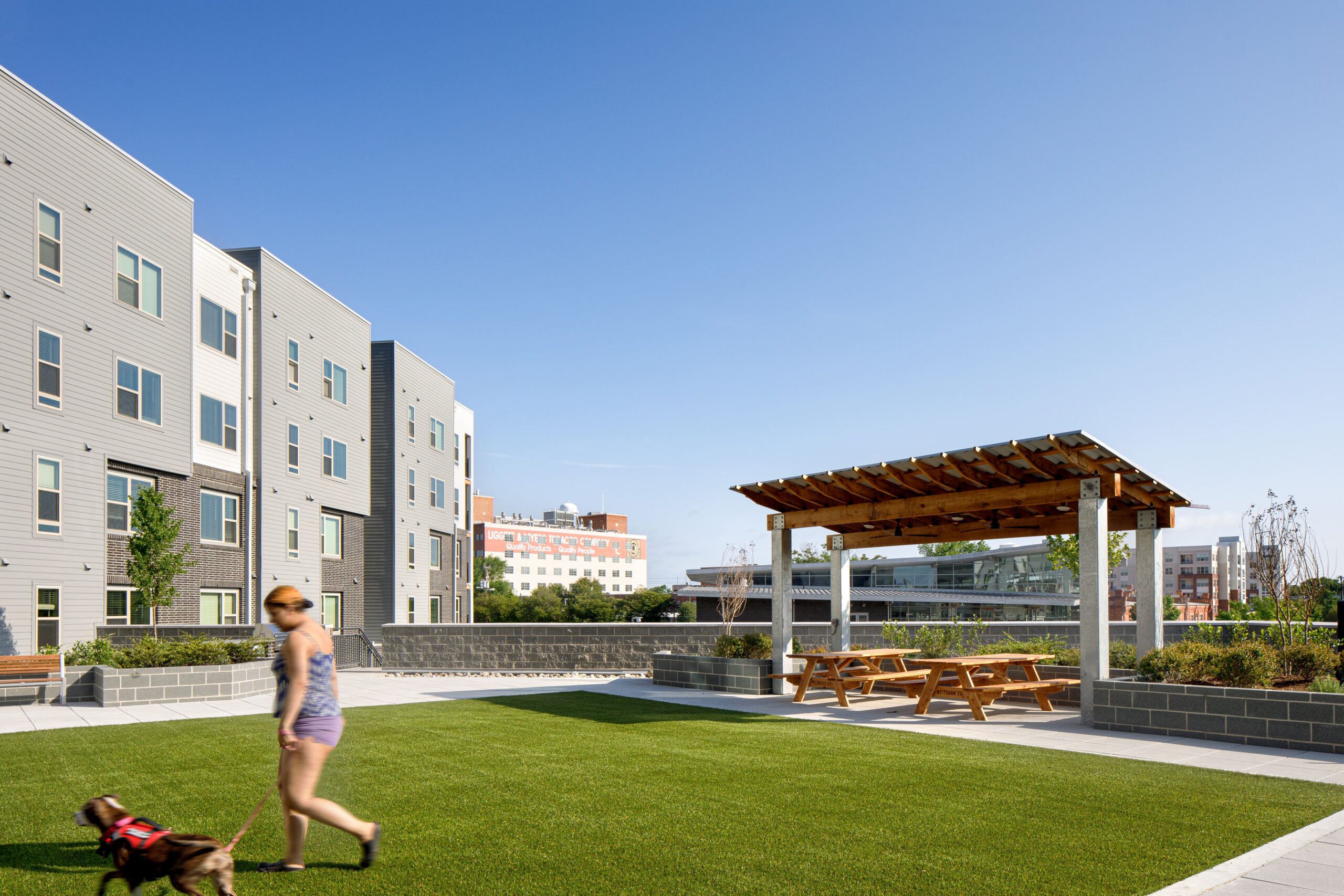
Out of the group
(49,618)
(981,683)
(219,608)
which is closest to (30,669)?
(49,618)

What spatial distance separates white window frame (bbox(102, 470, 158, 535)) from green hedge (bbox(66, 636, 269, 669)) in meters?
4.53

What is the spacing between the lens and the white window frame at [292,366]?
92.2 feet

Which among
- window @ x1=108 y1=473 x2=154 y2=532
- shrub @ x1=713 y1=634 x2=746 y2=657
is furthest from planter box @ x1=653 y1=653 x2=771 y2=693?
window @ x1=108 y1=473 x2=154 y2=532

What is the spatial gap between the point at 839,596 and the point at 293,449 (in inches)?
728

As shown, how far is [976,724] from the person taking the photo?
11.8 metres

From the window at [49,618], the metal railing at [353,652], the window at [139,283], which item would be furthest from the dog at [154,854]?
the window at [139,283]

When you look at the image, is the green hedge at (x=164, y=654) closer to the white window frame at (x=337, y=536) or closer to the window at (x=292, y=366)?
the window at (x=292, y=366)

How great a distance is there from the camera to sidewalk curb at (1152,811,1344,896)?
16.1 feet

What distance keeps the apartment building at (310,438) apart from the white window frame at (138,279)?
4.06 m

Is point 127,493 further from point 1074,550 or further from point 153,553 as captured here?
point 1074,550

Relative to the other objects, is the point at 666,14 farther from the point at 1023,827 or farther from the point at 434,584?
the point at 434,584

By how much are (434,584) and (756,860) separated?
119 ft

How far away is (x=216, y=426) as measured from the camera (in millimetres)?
24969

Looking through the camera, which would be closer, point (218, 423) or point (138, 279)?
point (138, 279)
